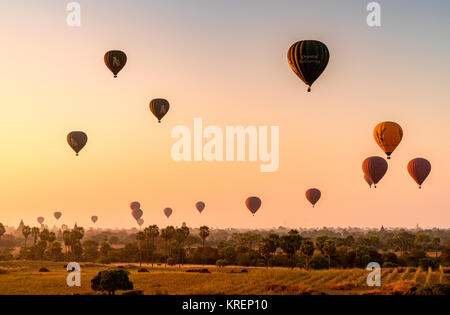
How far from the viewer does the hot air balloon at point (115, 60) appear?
6959 cm

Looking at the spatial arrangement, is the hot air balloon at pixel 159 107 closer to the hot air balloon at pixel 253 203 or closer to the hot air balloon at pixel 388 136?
the hot air balloon at pixel 388 136

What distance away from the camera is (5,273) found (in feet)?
289

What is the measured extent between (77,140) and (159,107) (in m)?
17.0

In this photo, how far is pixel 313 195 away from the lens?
110 m

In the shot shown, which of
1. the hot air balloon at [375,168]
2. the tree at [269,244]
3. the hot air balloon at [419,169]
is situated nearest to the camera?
the hot air balloon at [375,168]

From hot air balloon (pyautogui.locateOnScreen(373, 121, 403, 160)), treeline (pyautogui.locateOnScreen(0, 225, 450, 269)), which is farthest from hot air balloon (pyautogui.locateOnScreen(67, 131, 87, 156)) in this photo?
hot air balloon (pyautogui.locateOnScreen(373, 121, 403, 160))

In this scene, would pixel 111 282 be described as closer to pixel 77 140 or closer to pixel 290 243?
pixel 77 140

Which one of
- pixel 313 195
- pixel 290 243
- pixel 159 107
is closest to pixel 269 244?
pixel 290 243

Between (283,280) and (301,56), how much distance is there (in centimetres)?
3296

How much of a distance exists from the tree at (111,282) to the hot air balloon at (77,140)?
30.0m

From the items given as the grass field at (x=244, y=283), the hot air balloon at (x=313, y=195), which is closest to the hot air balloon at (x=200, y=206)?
the hot air balloon at (x=313, y=195)

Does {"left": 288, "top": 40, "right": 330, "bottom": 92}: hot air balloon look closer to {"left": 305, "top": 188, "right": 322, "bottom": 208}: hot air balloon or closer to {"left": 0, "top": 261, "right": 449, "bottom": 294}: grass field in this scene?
{"left": 0, "top": 261, "right": 449, "bottom": 294}: grass field
